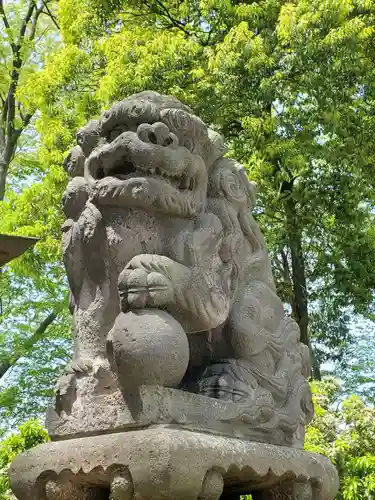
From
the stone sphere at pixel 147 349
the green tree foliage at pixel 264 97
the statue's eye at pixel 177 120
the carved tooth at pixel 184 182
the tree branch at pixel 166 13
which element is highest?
the tree branch at pixel 166 13

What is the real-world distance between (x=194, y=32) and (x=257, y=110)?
5.85 feet

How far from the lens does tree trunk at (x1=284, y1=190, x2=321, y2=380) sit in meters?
10.4

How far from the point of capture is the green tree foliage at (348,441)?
7.59 m

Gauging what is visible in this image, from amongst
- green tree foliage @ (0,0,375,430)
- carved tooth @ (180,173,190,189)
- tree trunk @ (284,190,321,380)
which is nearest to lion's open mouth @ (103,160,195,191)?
carved tooth @ (180,173,190,189)

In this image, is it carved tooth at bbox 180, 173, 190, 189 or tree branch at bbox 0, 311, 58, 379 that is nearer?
carved tooth at bbox 180, 173, 190, 189

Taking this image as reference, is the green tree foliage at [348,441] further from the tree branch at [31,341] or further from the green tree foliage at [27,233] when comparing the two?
the tree branch at [31,341]

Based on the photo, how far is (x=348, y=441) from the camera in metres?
8.59

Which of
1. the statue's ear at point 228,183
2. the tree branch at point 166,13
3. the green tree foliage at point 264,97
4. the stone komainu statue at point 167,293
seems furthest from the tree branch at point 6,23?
the statue's ear at point 228,183

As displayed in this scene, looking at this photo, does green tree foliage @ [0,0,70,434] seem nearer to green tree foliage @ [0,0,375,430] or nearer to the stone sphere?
green tree foliage @ [0,0,375,430]

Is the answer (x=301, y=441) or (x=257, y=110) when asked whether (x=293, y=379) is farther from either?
(x=257, y=110)

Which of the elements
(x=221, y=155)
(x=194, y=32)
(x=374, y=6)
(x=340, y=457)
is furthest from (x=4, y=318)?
(x=221, y=155)

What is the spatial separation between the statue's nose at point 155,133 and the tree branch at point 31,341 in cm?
1064

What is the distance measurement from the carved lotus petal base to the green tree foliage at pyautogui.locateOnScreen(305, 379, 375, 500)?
424 cm

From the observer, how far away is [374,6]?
9266 mm
